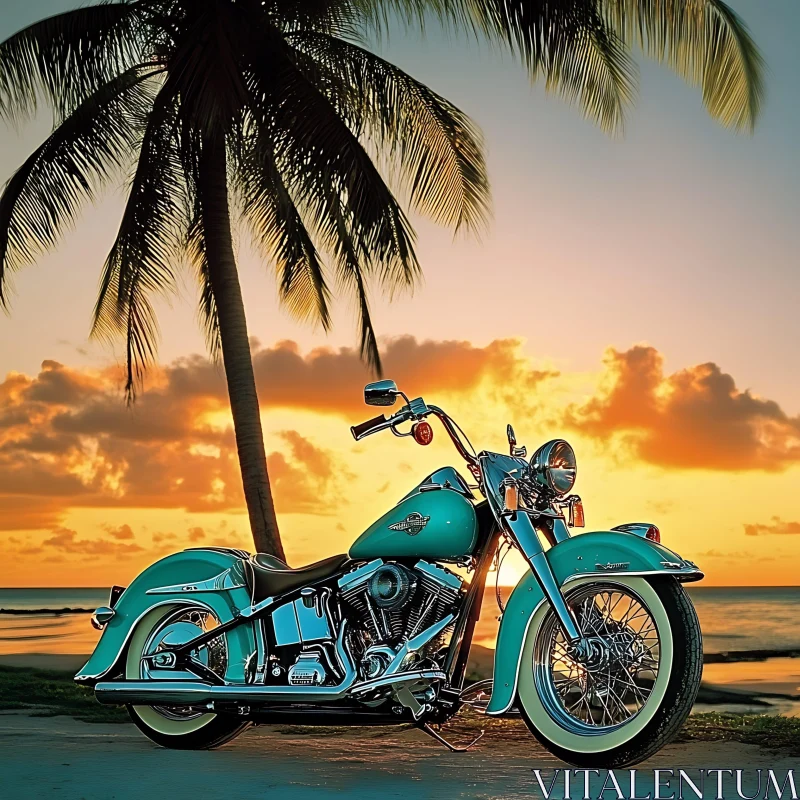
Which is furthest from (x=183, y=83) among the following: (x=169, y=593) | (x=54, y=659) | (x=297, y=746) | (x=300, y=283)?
(x=54, y=659)

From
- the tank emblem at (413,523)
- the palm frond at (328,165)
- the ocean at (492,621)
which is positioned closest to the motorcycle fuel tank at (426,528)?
the tank emblem at (413,523)

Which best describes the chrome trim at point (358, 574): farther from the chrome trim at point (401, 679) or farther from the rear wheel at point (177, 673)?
the rear wheel at point (177, 673)

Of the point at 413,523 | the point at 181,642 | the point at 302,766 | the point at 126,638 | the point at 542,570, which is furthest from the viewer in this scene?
the point at 126,638

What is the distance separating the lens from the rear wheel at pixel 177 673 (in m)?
5.58

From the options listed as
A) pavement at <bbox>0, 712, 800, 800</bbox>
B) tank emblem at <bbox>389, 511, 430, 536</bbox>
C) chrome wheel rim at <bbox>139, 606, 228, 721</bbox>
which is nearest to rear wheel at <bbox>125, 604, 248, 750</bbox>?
chrome wheel rim at <bbox>139, 606, 228, 721</bbox>

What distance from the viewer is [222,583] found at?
5684 millimetres

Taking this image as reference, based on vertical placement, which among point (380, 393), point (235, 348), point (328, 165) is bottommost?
point (380, 393)

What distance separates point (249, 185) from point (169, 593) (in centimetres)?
787

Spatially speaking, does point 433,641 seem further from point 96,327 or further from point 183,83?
point 96,327

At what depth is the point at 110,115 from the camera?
1146 centimetres

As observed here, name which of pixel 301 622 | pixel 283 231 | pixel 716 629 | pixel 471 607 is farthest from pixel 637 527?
pixel 716 629

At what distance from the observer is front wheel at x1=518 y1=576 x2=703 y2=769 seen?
4.49 m

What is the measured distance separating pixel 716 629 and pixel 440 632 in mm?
28119

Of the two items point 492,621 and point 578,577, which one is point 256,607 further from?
point 492,621
